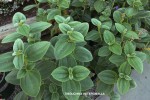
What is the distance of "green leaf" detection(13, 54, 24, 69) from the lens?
74 cm

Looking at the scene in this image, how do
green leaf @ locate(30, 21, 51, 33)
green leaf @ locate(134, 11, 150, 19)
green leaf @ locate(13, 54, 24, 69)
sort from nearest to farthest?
green leaf @ locate(13, 54, 24, 69)
green leaf @ locate(30, 21, 51, 33)
green leaf @ locate(134, 11, 150, 19)

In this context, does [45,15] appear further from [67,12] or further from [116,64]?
[116,64]

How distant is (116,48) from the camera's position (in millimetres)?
941

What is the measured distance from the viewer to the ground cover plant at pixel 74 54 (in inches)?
31.7

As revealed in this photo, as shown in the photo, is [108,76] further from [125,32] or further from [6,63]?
[6,63]

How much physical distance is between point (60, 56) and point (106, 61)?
10.7 inches

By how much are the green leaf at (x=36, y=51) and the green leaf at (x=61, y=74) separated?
2.8 inches

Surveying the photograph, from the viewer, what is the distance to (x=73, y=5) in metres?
1.18

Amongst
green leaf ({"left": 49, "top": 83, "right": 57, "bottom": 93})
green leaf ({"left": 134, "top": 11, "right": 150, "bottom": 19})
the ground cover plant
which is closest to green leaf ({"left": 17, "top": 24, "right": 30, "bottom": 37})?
the ground cover plant

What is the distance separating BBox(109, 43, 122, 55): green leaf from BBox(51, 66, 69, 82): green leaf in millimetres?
202

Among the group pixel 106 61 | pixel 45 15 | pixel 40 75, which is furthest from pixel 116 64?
pixel 45 15

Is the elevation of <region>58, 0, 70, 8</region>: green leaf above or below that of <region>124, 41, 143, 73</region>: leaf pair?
above

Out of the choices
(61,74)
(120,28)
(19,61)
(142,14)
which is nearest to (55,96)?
(61,74)

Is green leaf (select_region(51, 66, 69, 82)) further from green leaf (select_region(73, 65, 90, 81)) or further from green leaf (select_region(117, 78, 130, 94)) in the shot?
green leaf (select_region(117, 78, 130, 94))
